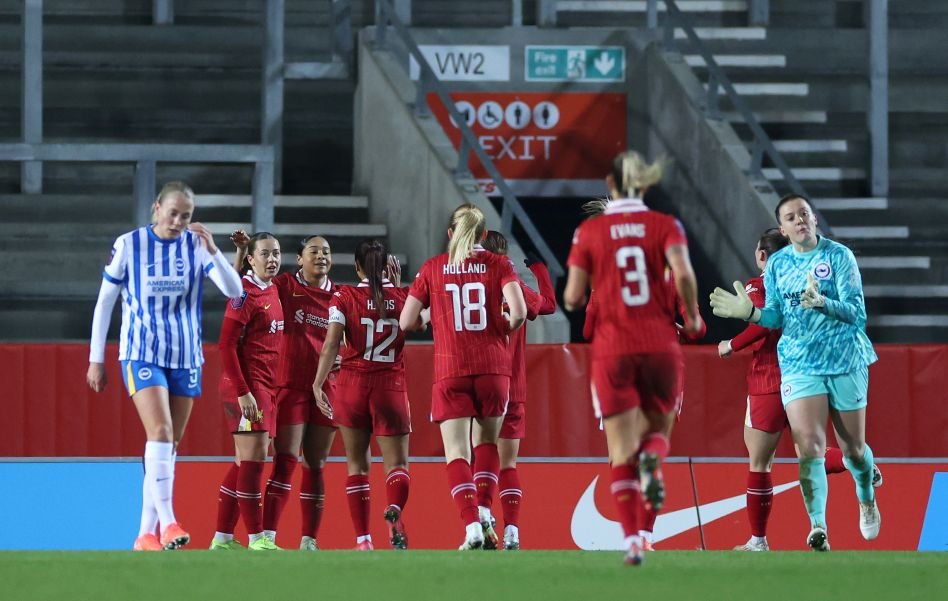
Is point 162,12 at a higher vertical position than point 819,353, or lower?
higher

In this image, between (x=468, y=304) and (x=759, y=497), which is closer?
(x=468, y=304)

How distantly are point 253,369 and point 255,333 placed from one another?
234mm

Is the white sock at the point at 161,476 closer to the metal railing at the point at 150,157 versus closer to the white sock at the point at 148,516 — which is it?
the white sock at the point at 148,516

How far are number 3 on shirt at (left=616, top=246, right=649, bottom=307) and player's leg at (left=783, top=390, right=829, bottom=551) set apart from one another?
245cm

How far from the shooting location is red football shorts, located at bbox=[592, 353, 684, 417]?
25.6 feet

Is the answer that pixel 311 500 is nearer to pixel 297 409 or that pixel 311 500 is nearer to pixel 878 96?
pixel 297 409

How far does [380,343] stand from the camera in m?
10.7

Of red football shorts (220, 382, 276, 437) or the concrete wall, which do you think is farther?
the concrete wall

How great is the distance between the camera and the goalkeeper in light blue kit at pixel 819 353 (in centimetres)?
989

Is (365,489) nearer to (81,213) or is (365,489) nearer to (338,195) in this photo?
(81,213)

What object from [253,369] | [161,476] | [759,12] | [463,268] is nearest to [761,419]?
[463,268]

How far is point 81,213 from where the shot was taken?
17656mm

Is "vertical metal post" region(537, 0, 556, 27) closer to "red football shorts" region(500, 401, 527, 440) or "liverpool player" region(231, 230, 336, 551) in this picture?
"liverpool player" region(231, 230, 336, 551)

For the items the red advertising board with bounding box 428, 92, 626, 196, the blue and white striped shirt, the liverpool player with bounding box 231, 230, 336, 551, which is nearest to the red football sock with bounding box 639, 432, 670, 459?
the blue and white striped shirt
